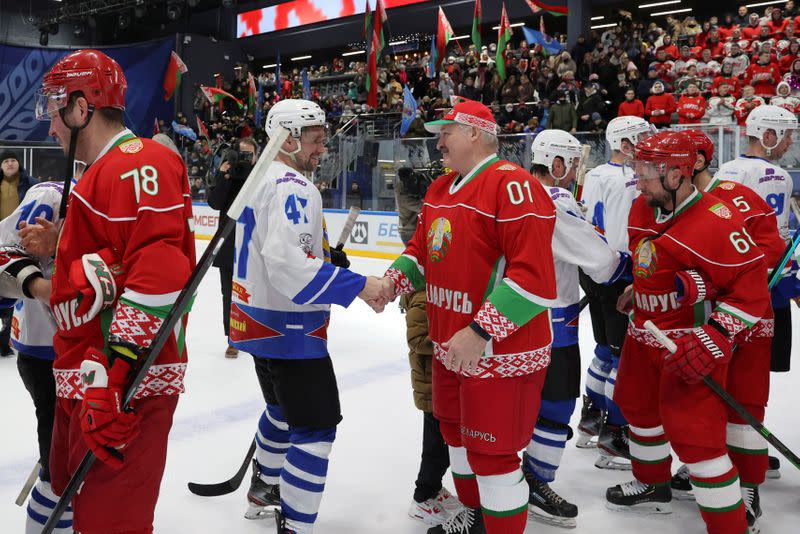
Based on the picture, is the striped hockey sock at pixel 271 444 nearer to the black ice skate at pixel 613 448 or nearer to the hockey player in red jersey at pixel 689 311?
the hockey player in red jersey at pixel 689 311

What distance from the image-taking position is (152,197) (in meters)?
1.64

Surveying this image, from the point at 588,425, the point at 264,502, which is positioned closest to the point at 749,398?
the point at 588,425

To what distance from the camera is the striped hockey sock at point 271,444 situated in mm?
2805

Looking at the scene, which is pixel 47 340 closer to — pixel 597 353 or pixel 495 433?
pixel 495 433

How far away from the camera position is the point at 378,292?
7.83ft

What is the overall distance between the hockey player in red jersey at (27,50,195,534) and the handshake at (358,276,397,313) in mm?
720

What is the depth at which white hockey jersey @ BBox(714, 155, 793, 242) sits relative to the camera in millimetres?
3648

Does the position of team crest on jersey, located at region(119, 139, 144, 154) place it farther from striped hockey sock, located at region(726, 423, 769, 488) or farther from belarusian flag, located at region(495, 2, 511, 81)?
belarusian flag, located at region(495, 2, 511, 81)

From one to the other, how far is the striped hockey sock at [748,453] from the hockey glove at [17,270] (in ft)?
8.30

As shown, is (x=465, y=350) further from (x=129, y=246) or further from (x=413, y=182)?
(x=413, y=182)

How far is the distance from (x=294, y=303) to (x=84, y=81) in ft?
3.24

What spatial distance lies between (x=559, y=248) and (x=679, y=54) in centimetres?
1099

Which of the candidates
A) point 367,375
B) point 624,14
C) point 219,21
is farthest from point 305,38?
point 367,375

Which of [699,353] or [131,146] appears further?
[699,353]
